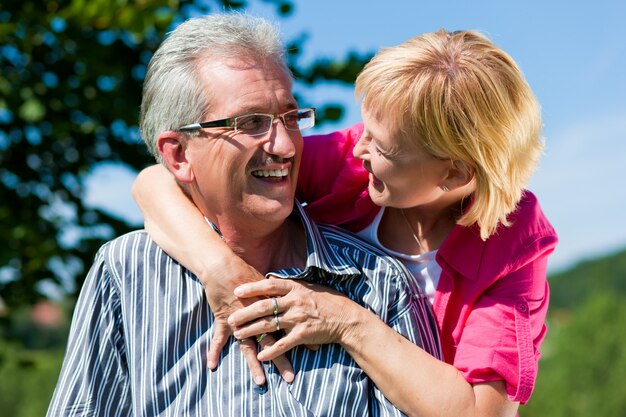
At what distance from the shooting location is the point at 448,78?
2.36m

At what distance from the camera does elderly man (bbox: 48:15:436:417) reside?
7.68ft

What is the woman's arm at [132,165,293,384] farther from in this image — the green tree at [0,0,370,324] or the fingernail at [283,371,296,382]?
the green tree at [0,0,370,324]

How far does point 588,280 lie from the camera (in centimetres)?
5653

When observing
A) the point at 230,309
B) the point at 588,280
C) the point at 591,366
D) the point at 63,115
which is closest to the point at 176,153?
the point at 230,309

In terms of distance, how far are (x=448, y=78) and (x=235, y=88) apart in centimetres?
59

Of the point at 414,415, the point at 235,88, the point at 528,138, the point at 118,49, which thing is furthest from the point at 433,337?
the point at 118,49

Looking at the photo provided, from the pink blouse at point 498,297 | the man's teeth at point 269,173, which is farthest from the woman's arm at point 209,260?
the pink blouse at point 498,297

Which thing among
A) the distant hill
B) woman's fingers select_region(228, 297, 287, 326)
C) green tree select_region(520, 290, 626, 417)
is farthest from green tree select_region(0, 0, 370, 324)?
the distant hill

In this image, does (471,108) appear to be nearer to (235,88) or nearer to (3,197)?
(235,88)

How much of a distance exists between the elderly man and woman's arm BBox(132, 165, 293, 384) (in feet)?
0.13

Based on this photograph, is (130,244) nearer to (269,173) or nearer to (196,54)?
(269,173)

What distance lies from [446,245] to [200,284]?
72 centimetres

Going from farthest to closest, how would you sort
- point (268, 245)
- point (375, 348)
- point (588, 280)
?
point (588, 280) < point (268, 245) < point (375, 348)

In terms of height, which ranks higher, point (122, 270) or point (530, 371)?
point (122, 270)
